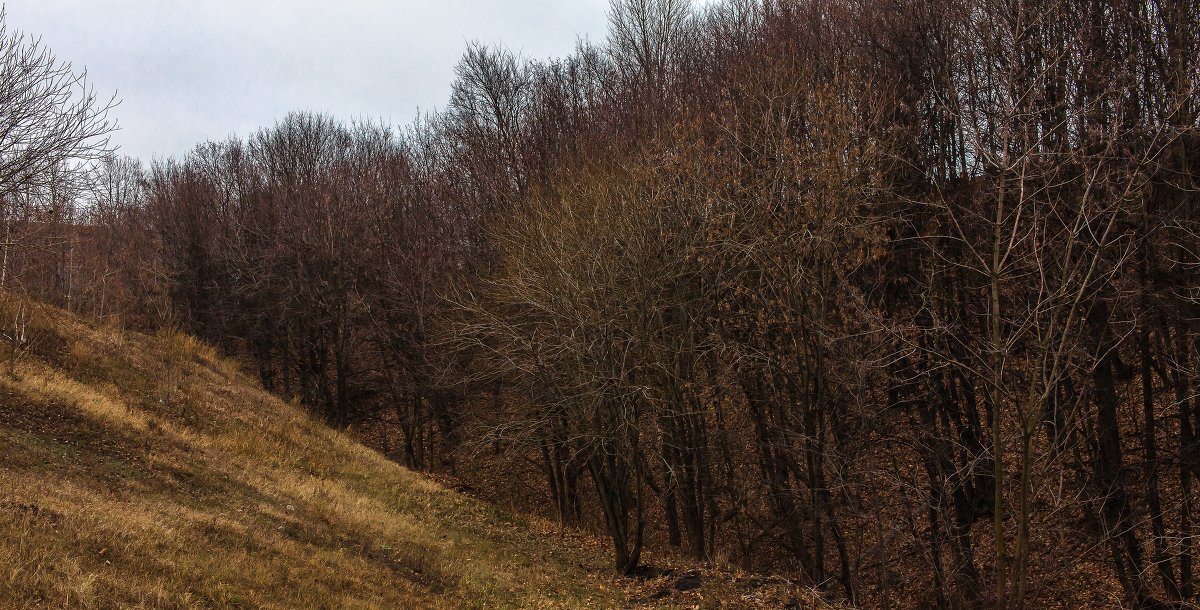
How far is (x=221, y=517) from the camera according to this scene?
1043cm

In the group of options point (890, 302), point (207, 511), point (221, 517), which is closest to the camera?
point (221, 517)

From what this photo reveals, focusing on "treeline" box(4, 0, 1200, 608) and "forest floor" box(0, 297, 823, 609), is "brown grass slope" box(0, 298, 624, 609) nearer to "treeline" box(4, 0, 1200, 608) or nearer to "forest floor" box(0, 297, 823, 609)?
"forest floor" box(0, 297, 823, 609)

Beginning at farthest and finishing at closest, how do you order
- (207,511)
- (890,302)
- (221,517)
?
(890,302), (207,511), (221,517)

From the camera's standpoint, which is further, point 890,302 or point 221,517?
point 890,302

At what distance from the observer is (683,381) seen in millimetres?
14188

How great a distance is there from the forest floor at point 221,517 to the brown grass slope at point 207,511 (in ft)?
0.12

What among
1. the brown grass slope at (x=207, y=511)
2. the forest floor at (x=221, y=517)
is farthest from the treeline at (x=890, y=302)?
the brown grass slope at (x=207, y=511)

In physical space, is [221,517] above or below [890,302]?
below

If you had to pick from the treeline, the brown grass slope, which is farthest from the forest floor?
the treeline

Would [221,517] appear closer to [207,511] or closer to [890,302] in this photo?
[207,511]

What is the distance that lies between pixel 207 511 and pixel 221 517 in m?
0.36

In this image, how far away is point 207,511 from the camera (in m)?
10.6

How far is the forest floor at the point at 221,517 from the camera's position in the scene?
7.88 meters

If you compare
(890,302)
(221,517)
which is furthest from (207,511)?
(890,302)
